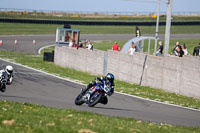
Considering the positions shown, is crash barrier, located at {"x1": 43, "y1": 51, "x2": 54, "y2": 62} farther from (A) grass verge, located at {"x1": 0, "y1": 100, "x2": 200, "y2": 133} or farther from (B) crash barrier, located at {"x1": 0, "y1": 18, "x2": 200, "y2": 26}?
(B) crash barrier, located at {"x1": 0, "y1": 18, "x2": 200, "y2": 26}

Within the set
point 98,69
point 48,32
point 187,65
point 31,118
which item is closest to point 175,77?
point 187,65

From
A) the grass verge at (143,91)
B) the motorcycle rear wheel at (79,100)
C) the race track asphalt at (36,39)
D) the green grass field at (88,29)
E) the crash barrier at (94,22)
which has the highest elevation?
the crash barrier at (94,22)

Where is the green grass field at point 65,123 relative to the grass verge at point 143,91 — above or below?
above

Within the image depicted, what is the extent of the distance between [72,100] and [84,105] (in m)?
2.10

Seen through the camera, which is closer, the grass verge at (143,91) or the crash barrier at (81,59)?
the grass verge at (143,91)

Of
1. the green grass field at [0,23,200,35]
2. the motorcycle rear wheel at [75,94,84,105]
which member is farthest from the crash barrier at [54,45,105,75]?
the green grass field at [0,23,200,35]

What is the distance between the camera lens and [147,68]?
24.8 metres

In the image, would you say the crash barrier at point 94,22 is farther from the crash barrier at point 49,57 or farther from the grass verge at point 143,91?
the grass verge at point 143,91

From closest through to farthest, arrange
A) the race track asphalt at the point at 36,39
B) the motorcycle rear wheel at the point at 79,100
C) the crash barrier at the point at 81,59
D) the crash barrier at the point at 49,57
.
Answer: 1. the motorcycle rear wheel at the point at 79,100
2. the crash barrier at the point at 81,59
3. the crash barrier at the point at 49,57
4. the race track asphalt at the point at 36,39

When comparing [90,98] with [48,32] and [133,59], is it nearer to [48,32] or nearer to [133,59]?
[133,59]

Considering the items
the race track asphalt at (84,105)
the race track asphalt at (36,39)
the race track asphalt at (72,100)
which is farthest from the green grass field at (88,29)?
A: the race track asphalt at (84,105)

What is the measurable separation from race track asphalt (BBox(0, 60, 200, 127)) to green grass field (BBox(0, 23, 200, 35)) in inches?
1664

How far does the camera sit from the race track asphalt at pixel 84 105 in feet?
48.4

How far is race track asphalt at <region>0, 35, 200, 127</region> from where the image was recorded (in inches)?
583
